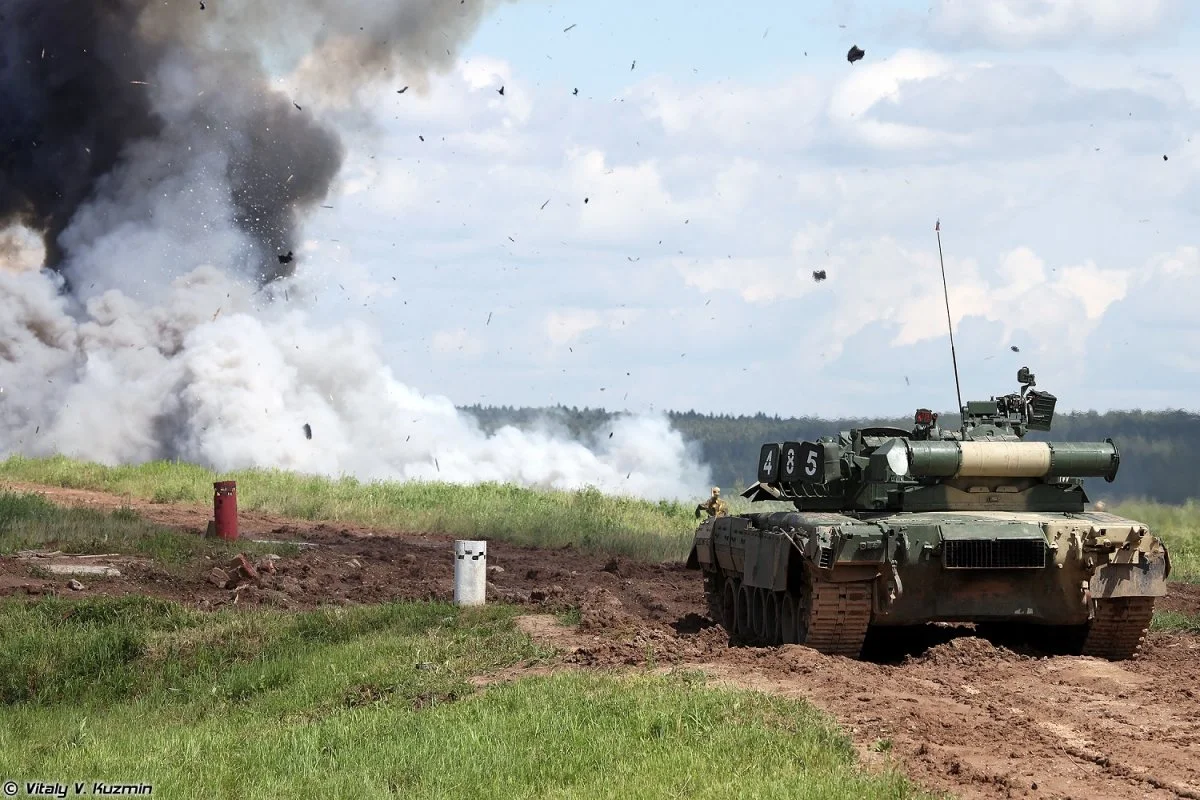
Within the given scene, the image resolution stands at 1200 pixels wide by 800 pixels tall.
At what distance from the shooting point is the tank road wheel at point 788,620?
14.6m

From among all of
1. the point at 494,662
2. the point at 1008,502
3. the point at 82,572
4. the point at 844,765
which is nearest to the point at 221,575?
the point at 82,572

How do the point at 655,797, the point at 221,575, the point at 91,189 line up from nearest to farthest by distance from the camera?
the point at 655,797, the point at 221,575, the point at 91,189

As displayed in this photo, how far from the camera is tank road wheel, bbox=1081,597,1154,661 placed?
14008mm

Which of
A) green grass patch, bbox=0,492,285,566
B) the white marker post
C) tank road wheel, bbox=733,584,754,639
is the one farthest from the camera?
green grass patch, bbox=0,492,285,566

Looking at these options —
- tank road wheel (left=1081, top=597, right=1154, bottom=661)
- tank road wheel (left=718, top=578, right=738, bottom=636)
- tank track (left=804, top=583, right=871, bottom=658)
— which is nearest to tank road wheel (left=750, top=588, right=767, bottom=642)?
tank road wheel (left=718, top=578, right=738, bottom=636)

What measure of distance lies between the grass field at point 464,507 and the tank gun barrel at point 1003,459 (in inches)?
323

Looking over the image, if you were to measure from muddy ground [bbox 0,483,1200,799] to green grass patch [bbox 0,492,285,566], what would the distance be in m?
0.74

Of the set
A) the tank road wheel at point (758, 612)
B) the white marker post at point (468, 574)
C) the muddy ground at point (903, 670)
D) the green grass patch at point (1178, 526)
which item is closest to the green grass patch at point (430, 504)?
the muddy ground at point (903, 670)

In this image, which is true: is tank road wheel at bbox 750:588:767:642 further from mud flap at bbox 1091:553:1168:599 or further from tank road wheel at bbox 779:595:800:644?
mud flap at bbox 1091:553:1168:599

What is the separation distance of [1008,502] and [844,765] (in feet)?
20.2

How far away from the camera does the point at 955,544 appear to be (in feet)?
44.4

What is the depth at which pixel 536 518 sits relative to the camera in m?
29.7

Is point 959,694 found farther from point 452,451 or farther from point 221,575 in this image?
point 452,451

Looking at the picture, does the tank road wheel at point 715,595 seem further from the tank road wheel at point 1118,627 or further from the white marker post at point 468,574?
the tank road wheel at point 1118,627
